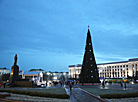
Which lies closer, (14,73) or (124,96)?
(124,96)

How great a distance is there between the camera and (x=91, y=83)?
5175 centimetres

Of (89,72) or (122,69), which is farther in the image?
(122,69)

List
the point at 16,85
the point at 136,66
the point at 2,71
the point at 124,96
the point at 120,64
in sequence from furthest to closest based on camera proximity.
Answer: the point at 2,71 → the point at 120,64 → the point at 136,66 → the point at 16,85 → the point at 124,96

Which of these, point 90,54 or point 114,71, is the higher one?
point 90,54

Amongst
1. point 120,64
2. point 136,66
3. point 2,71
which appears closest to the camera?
point 136,66

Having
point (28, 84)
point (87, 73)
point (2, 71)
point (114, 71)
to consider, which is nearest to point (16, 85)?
point (28, 84)

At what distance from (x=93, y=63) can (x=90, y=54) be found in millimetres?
3441

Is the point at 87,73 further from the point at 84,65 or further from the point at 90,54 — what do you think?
the point at 90,54

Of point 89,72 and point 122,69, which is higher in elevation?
point 89,72

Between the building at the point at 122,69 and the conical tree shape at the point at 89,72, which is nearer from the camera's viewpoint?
the conical tree shape at the point at 89,72

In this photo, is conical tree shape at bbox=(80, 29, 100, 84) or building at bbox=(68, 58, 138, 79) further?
building at bbox=(68, 58, 138, 79)

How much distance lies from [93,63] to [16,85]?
26.8m

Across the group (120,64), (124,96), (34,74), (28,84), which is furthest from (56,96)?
(34,74)

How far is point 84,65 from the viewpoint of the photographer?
53719mm
